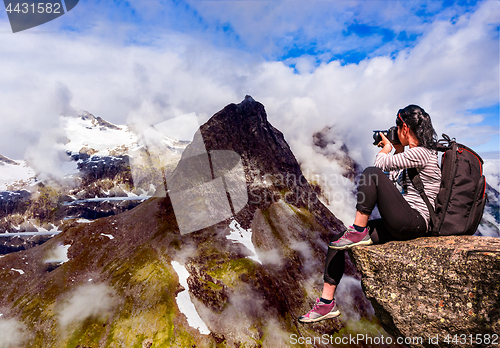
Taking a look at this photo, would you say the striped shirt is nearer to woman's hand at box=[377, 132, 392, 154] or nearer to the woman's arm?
the woman's arm

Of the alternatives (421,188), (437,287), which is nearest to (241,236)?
(437,287)

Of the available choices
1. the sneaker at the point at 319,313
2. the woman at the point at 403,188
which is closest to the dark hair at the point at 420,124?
the woman at the point at 403,188

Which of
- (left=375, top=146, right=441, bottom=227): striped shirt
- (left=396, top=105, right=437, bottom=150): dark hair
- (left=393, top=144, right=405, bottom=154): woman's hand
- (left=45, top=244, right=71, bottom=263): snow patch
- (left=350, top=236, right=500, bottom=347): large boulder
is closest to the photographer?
(left=350, top=236, right=500, bottom=347): large boulder

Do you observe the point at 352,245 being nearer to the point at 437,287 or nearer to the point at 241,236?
the point at 437,287

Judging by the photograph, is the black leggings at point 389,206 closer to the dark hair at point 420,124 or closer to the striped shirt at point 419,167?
the striped shirt at point 419,167

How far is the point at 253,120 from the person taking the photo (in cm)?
13850

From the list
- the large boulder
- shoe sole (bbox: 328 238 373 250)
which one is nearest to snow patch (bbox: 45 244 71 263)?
shoe sole (bbox: 328 238 373 250)

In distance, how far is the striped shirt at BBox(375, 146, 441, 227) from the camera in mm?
7008

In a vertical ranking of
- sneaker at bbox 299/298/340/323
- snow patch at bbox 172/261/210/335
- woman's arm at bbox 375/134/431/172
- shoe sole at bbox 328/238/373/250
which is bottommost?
snow patch at bbox 172/261/210/335

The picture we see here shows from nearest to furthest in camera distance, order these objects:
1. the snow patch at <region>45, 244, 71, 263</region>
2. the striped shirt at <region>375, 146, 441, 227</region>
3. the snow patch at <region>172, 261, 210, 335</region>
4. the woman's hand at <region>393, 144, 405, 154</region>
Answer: the striped shirt at <region>375, 146, 441, 227</region> → the woman's hand at <region>393, 144, 405, 154</region> → the snow patch at <region>172, 261, 210, 335</region> → the snow patch at <region>45, 244, 71, 263</region>

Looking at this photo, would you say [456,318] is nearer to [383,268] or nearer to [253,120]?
[383,268]

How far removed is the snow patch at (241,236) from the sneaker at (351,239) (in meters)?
84.9

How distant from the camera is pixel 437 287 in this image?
23.5 feet

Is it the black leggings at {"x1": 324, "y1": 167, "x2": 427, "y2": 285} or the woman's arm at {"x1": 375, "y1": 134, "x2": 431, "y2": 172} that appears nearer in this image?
the woman's arm at {"x1": 375, "y1": 134, "x2": 431, "y2": 172}
